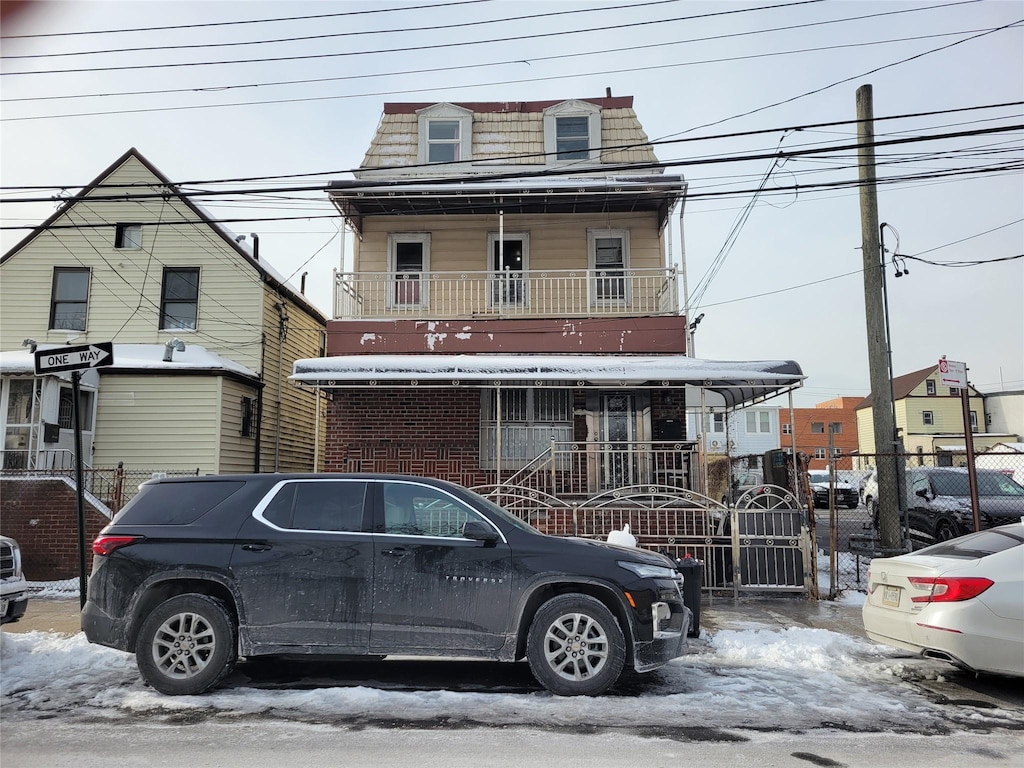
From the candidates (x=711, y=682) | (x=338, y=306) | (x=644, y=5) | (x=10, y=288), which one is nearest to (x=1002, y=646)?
(x=711, y=682)

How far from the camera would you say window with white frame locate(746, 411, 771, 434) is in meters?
41.1

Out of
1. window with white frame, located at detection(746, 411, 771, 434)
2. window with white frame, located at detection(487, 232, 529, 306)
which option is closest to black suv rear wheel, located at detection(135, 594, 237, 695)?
window with white frame, located at detection(487, 232, 529, 306)

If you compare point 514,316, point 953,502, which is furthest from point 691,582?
point 953,502

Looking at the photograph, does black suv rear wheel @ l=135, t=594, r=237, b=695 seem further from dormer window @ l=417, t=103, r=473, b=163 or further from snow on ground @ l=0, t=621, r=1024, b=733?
dormer window @ l=417, t=103, r=473, b=163

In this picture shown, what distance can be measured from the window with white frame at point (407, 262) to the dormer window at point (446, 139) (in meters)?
1.86

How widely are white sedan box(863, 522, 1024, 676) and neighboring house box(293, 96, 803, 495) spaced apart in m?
5.61

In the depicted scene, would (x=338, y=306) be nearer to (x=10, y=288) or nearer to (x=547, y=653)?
(x=10, y=288)

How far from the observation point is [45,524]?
11.8 metres

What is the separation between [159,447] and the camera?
50.2 ft

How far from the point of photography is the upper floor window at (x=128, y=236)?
1714 centimetres

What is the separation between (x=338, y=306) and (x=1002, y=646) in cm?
1203

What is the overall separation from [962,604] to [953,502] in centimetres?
1025

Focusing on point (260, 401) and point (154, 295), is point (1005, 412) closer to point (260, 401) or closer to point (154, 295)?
point (260, 401)

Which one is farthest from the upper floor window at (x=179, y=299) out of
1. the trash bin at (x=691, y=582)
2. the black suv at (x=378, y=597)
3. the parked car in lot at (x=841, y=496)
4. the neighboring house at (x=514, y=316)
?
the parked car in lot at (x=841, y=496)
